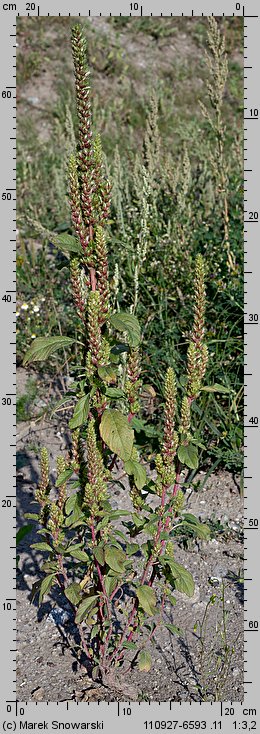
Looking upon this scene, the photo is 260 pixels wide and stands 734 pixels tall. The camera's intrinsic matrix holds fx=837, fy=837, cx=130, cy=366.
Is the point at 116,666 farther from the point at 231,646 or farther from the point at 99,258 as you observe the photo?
the point at 99,258

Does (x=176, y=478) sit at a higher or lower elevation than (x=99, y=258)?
lower

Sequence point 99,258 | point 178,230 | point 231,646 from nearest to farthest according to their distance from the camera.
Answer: point 99,258 → point 231,646 → point 178,230

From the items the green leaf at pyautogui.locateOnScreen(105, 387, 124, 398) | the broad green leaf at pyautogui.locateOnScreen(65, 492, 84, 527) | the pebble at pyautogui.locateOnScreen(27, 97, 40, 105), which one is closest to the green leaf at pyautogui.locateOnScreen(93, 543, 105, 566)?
the broad green leaf at pyautogui.locateOnScreen(65, 492, 84, 527)

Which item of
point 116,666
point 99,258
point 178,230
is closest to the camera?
point 99,258

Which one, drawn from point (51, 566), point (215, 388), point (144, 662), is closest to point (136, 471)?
point (215, 388)

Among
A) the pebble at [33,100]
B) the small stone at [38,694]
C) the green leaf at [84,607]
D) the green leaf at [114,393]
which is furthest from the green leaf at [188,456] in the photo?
the pebble at [33,100]

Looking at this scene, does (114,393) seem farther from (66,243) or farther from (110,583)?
(110,583)

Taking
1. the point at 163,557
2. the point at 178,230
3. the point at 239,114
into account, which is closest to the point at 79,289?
the point at 163,557

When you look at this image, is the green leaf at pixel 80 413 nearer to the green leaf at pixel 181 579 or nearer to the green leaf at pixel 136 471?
the green leaf at pixel 136 471
